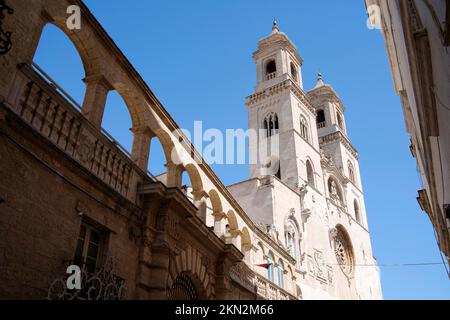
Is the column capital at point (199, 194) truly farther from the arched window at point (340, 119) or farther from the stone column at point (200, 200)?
the arched window at point (340, 119)

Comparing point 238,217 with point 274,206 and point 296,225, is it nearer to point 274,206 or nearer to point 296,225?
point 274,206

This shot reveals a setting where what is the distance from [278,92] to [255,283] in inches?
966

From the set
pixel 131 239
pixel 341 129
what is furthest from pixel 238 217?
pixel 341 129

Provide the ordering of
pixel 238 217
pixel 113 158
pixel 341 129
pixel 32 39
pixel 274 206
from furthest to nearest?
pixel 341 129
pixel 274 206
pixel 238 217
pixel 113 158
pixel 32 39

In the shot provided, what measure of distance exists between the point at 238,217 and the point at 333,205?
23088mm

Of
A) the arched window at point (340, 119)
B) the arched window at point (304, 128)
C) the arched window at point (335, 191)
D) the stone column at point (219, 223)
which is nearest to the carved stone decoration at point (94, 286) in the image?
the stone column at point (219, 223)

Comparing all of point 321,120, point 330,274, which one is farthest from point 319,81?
point 330,274

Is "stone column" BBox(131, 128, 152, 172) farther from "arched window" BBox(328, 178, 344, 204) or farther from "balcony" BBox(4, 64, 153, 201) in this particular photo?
"arched window" BBox(328, 178, 344, 204)

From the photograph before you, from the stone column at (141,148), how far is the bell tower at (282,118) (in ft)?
76.0

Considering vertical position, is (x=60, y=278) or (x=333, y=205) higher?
(x=333, y=205)

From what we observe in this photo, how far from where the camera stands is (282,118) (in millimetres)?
37719

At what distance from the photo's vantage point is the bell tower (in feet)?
117
